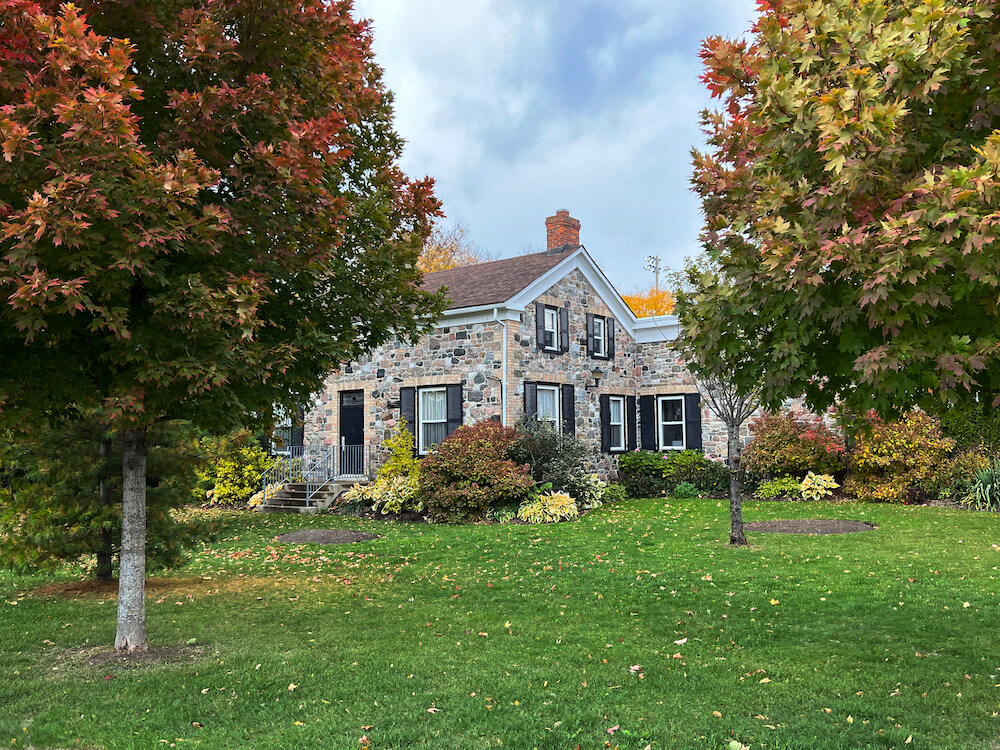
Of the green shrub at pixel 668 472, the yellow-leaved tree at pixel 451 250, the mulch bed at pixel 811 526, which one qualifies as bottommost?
the mulch bed at pixel 811 526

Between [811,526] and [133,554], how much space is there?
36.7 feet

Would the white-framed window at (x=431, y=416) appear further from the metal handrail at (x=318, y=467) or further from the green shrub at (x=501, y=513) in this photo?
the green shrub at (x=501, y=513)

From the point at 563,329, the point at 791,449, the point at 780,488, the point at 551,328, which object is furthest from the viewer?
the point at 563,329

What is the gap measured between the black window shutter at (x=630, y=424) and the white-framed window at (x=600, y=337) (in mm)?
1791

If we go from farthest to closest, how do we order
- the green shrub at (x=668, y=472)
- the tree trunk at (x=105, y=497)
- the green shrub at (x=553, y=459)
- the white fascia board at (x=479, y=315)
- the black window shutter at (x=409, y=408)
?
the green shrub at (x=668, y=472) → the black window shutter at (x=409, y=408) → the white fascia board at (x=479, y=315) → the green shrub at (x=553, y=459) → the tree trunk at (x=105, y=497)

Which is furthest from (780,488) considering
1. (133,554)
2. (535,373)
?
(133,554)

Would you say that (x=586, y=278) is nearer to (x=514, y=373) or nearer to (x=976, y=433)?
(x=514, y=373)

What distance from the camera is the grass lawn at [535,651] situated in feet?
15.8

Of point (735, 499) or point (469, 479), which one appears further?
point (469, 479)

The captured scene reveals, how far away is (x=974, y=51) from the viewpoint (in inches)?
178

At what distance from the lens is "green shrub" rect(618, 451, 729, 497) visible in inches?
795

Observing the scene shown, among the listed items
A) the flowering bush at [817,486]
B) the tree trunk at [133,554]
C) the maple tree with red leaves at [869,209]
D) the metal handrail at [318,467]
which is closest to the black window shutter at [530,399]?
the metal handrail at [318,467]

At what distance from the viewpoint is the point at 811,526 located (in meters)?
13.6

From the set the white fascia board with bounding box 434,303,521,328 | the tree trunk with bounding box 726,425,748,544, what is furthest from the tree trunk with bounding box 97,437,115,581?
the white fascia board with bounding box 434,303,521,328
